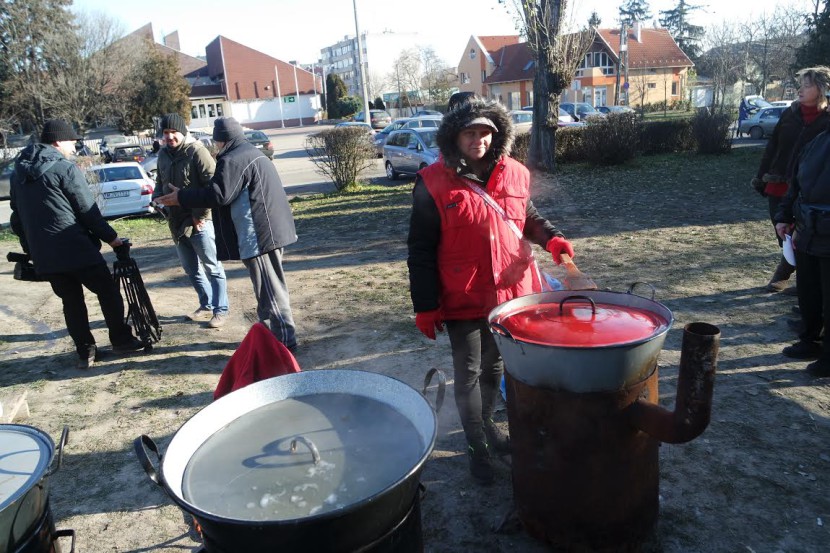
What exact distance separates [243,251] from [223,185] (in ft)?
1.68

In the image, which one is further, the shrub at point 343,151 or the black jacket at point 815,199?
the shrub at point 343,151

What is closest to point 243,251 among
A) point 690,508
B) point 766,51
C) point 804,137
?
point 690,508

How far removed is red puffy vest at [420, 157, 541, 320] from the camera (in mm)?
2598

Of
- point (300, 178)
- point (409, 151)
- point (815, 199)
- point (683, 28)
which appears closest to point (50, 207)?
point (815, 199)

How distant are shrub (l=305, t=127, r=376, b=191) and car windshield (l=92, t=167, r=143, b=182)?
3.96 m

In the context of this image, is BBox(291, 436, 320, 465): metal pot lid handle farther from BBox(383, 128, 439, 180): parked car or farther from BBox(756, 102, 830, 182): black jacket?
BBox(383, 128, 439, 180): parked car

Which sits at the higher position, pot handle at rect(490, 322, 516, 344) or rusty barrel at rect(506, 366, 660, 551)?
pot handle at rect(490, 322, 516, 344)

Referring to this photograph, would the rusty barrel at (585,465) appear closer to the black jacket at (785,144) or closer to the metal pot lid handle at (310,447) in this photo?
the metal pot lid handle at (310,447)

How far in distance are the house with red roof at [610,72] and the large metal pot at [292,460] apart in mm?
48095

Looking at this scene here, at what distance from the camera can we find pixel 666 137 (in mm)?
17688

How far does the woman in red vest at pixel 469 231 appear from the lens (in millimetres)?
2611

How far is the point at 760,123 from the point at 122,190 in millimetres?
23189

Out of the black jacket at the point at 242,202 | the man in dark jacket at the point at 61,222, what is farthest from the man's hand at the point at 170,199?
the man in dark jacket at the point at 61,222

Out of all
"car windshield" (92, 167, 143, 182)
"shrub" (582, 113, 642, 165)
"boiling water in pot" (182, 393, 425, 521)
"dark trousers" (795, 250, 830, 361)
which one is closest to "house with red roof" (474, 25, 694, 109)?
"shrub" (582, 113, 642, 165)
